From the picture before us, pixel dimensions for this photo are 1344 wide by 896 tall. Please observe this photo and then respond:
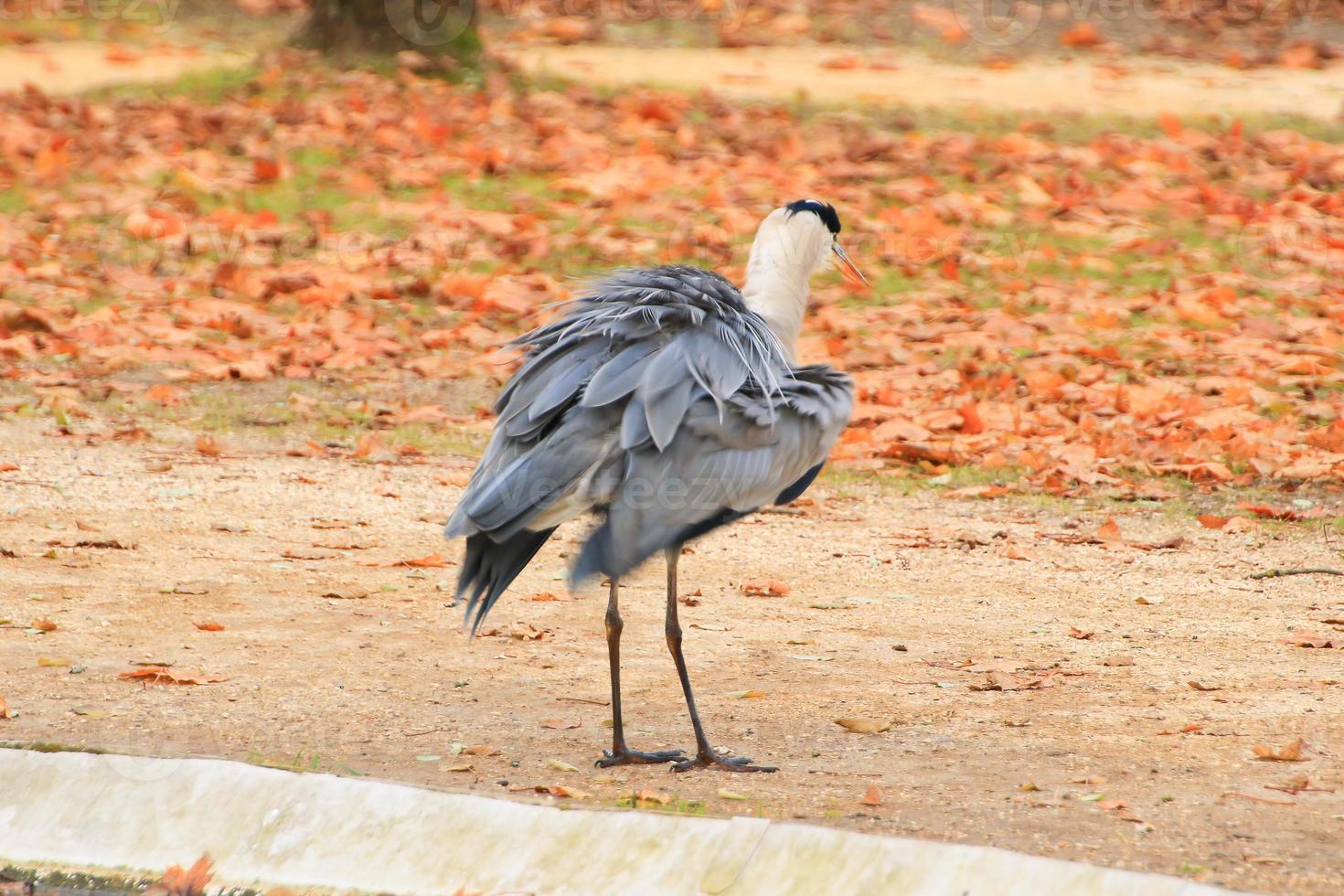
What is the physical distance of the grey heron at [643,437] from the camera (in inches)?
176

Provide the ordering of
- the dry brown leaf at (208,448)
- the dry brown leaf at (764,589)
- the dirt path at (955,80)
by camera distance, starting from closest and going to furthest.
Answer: the dry brown leaf at (764,589) → the dry brown leaf at (208,448) → the dirt path at (955,80)

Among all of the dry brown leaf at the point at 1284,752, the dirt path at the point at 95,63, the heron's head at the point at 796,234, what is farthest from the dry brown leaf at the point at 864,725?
the dirt path at the point at 95,63

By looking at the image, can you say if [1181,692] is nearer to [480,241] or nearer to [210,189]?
[480,241]

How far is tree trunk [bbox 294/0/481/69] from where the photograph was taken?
15273 mm

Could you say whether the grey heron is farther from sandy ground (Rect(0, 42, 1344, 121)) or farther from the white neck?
sandy ground (Rect(0, 42, 1344, 121))

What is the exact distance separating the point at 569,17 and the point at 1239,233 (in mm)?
10895

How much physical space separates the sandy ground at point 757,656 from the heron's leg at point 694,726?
0.17 feet

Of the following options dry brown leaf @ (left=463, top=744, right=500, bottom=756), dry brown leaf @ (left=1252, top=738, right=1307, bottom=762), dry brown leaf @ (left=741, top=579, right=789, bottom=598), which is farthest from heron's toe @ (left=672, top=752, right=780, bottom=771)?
dry brown leaf @ (left=741, top=579, right=789, bottom=598)

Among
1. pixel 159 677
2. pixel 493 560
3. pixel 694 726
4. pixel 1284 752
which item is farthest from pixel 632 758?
pixel 1284 752

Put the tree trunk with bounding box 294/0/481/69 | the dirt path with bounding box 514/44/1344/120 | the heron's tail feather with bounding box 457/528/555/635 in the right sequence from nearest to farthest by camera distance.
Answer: the heron's tail feather with bounding box 457/528/555/635 → the tree trunk with bounding box 294/0/481/69 → the dirt path with bounding box 514/44/1344/120

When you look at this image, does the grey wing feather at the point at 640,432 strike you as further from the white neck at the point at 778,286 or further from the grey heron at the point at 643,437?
the white neck at the point at 778,286

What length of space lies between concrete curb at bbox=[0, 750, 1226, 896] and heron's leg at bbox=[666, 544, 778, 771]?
809mm

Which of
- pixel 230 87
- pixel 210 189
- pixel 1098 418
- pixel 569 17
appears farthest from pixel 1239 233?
pixel 569 17

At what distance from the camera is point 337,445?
8289mm
